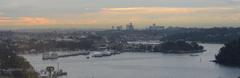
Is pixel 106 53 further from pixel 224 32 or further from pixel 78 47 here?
pixel 224 32

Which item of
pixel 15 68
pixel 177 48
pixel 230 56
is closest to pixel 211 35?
pixel 177 48

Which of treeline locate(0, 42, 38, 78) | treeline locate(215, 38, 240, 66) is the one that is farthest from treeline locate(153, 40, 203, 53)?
treeline locate(0, 42, 38, 78)

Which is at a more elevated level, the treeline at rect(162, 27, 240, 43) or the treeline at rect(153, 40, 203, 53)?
the treeline at rect(153, 40, 203, 53)

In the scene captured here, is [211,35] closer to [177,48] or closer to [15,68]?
[177,48]

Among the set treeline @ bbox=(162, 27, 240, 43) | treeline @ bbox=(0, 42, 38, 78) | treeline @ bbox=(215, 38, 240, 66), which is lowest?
treeline @ bbox=(162, 27, 240, 43)

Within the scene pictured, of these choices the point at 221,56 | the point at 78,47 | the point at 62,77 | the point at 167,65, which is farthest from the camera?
the point at 78,47

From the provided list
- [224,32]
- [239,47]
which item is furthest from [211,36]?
[239,47]

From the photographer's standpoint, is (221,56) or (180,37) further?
(180,37)

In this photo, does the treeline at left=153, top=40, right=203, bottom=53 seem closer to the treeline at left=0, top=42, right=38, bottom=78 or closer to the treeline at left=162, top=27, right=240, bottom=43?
the treeline at left=162, top=27, right=240, bottom=43

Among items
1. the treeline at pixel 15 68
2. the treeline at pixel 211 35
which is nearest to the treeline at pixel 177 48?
the treeline at pixel 211 35

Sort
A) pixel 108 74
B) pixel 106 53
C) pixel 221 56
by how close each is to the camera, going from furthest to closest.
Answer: pixel 106 53
pixel 221 56
pixel 108 74

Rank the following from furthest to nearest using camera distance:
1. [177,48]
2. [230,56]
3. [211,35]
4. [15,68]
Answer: [211,35], [177,48], [230,56], [15,68]
